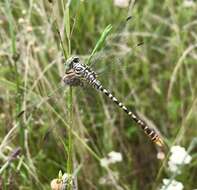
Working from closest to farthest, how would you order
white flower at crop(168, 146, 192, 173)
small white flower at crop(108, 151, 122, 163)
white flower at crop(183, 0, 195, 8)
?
white flower at crop(168, 146, 192, 173) → small white flower at crop(108, 151, 122, 163) → white flower at crop(183, 0, 195, 8)

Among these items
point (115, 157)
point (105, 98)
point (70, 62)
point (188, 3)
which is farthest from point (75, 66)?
point (188, 3)

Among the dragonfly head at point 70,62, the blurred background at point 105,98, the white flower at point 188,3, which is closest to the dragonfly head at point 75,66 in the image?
the dragonfly head at point 70,62

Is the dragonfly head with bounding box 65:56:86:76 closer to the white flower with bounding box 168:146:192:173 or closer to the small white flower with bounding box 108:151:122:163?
the white flower with bounding box 168:146:192:173

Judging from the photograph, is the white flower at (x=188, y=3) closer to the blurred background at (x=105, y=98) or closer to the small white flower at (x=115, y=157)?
the blurred background at (x=105, y=98)

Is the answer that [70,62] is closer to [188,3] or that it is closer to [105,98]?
[105,98]

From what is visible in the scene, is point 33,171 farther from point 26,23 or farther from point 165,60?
point 165,60

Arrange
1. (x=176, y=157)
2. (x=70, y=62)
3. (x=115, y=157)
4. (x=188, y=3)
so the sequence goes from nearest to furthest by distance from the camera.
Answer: (x=70, y=62) < (x=176, y=157) < (x=115, y=157) < (x=188, y=3)

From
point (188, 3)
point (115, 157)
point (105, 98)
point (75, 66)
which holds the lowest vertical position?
point (115, 157)

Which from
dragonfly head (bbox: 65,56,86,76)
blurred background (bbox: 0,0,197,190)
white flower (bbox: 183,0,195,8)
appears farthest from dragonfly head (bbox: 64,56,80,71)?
white flower (bbox: 183,0,195,8)
